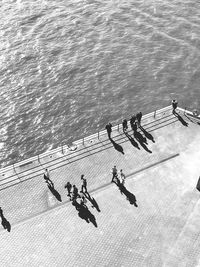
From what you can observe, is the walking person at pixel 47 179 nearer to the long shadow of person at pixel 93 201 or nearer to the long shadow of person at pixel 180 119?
the long shadow of person at pixel 93 201

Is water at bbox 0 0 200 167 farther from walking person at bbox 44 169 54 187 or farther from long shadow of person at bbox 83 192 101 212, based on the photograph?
long shadow of person at bbox 83 192 101 212

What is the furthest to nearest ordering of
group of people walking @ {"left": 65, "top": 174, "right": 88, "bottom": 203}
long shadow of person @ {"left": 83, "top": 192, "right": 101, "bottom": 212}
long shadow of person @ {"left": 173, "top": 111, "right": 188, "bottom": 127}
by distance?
1. long shadow of person @ {"left": 173, "top": 111, "right": 188, "bottom": 127}
2. long shadow of person @ {"left": 83, "top": 192, "right": 101, "bottom": 212}
3. group of people walking @ {"left": 65, "top": 174, "right": 88, "bottom": 203}

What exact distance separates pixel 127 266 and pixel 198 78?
110 feet

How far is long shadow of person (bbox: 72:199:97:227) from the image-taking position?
105 feet

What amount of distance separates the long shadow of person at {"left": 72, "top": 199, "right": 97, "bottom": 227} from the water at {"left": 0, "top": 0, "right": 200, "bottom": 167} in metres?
13.1

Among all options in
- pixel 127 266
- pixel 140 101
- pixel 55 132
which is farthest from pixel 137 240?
pixel 140 101

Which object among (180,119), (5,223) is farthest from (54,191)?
(180,119)

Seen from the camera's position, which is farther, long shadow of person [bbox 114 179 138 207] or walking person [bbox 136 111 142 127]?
walking person [bbox 136 111 142 127]

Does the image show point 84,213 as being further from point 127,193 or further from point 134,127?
point 134,127

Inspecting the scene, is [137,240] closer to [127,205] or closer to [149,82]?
[127,205]

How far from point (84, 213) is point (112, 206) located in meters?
2.50

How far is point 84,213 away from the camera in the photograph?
3241 centimetres

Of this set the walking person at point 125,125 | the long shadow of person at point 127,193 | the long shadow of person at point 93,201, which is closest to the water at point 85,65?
the walking person at point 125,125

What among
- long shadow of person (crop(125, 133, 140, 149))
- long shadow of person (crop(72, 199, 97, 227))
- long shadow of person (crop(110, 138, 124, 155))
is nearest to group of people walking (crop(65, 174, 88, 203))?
long shadow of person (crop(72, 199, 97, 227))
